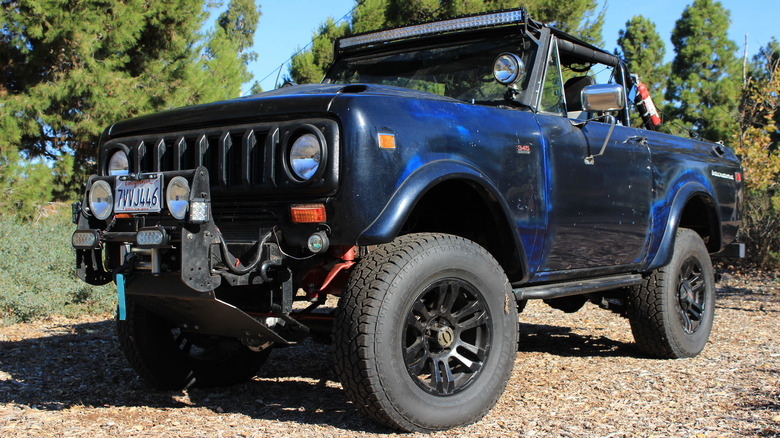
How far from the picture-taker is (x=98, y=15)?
9047mm

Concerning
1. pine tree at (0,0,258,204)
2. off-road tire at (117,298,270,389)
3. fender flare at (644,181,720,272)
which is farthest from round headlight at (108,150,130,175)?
pine tree at (0,0,258,204)

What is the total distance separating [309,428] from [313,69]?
10366 mm

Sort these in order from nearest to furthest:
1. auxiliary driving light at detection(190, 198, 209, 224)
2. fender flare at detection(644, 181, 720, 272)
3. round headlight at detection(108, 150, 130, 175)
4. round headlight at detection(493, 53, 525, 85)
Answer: auxiliary driving light at detection(190, 198, 209, 224)
round headlight at detection(108, 150, 130, 175)
round headlight at detection(493, 53, 525, 85)
fender flare at detection(644, 181, 720, 272)

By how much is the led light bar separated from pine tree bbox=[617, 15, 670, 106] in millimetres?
19730

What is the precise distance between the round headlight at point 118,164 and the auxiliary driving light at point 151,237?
836 mm

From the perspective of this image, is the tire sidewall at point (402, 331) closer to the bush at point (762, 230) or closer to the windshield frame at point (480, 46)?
the windshield frame at point (480, 46)

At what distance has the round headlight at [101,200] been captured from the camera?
344 cm

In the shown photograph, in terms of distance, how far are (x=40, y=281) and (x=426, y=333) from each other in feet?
17.0

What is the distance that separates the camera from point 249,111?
337cm

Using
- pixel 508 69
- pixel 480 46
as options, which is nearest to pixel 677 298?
pixel 508 69

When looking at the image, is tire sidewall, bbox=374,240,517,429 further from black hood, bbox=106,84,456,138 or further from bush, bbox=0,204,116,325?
bush, bbox=0,204,116,325

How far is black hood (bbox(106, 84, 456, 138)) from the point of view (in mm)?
3238

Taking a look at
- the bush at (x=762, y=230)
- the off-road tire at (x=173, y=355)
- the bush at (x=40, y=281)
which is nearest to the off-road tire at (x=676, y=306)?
the off-road tire at (x=173, y=355)

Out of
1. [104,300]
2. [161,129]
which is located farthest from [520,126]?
[104,300]
